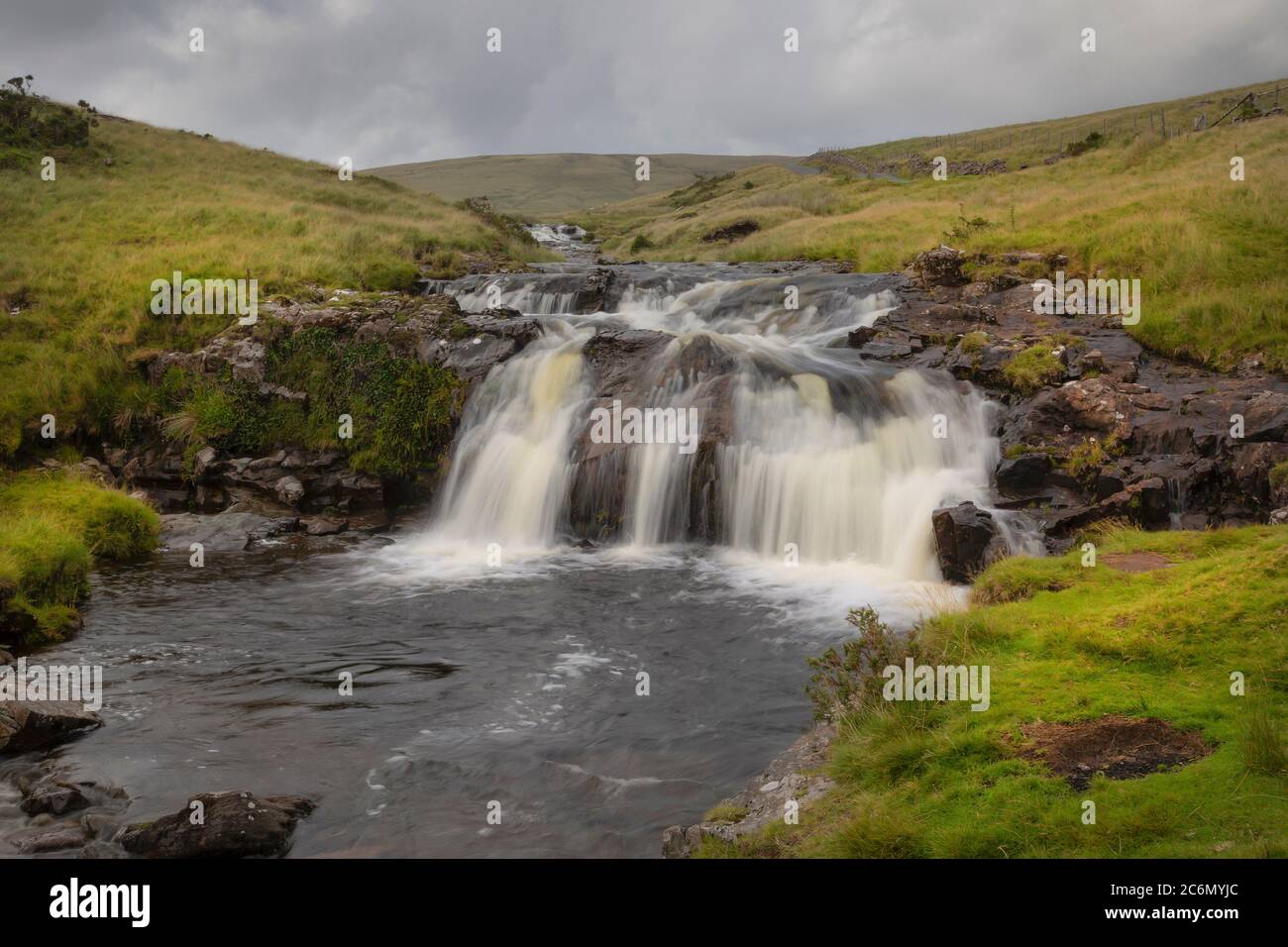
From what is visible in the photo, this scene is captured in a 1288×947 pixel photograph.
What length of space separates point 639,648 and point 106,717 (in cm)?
628

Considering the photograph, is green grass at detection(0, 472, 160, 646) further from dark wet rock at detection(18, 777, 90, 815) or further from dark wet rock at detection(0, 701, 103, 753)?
dark wet rock at detection(18, 777, 90, 815)

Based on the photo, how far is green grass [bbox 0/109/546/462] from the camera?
22.2m

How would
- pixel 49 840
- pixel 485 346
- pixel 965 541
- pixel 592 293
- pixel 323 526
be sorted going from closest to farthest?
1. pixel 49 840
2. pixel 965 541
3. pixel 323 526
4. pixel 485 346
5. pixel 592 293

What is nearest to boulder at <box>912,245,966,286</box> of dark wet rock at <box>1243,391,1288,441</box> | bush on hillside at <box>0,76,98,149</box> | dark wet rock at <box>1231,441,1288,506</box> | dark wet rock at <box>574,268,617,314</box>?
dark wet rock at <box>574,268,617,314</box>

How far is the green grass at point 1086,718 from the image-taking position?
5.14 meters

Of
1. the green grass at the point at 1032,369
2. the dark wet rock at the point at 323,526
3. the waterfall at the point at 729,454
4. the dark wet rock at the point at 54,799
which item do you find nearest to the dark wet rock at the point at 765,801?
the dark wet rock at the point at 54,799

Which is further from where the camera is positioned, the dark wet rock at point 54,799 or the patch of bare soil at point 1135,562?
the patch of bare soil at point 1135,562

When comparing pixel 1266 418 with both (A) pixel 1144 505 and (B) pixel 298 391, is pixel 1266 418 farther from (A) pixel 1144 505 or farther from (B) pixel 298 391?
(B) pixel 298 391

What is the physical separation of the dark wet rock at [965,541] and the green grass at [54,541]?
1268 centimetres

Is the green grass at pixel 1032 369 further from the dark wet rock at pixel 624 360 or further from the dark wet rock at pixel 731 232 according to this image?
the dark wet rock at pixel 731 232

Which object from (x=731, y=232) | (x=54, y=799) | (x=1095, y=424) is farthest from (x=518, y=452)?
(x=731, y=232)

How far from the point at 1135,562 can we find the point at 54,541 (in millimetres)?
14887

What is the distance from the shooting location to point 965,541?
1377cm
